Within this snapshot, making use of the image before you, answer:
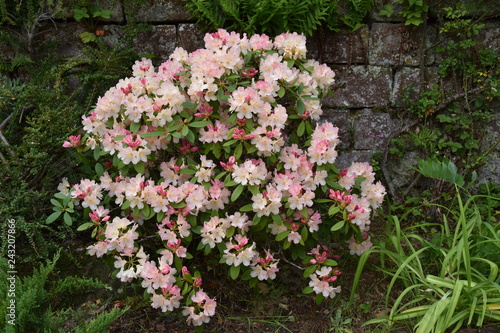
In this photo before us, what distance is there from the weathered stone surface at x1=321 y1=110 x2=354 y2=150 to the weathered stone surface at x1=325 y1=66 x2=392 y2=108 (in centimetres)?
5

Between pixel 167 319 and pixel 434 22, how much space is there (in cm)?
249

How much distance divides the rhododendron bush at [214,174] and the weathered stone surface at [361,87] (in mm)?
808

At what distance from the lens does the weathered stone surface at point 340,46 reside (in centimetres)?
300

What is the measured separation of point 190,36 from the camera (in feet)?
→ 9.75

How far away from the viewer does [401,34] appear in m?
3.03

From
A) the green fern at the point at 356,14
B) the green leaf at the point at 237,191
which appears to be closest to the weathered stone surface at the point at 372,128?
the green fern at the point at 356,14

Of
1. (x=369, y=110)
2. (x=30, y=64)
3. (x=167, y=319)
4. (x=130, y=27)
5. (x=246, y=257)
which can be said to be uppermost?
(x=130, y=27)

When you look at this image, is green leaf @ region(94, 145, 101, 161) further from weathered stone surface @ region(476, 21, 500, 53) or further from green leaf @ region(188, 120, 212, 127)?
weathered stone surface @ region(476, 21, 500, 53)

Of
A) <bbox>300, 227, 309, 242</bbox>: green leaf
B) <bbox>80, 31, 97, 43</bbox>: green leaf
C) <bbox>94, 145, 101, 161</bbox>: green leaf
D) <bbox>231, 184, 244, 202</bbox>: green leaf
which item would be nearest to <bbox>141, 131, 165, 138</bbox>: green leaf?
<bbox>94, 145, 101, 161</bbox>: green leaf

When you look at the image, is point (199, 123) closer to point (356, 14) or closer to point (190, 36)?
point (190, 36)

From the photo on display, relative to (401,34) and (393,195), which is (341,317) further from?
(401,34)

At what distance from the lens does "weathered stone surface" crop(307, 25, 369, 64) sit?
9.84ft

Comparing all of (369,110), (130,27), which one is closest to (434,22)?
(369,110)

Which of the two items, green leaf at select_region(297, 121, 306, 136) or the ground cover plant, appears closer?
the ground cover plant
